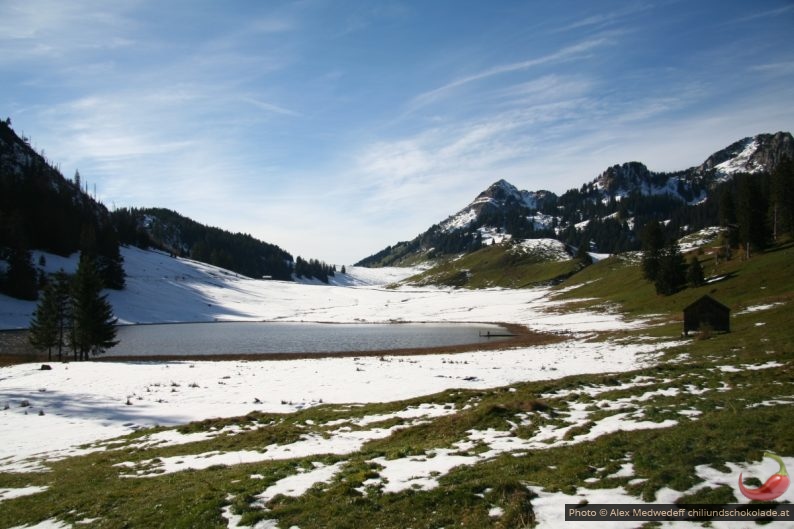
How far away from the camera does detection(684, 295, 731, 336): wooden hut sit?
1724 inches

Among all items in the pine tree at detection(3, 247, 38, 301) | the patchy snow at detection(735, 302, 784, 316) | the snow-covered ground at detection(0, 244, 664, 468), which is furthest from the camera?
the pine tree at detection(3, 247, 38, 301)

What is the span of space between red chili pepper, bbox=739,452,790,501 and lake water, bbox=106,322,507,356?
58.6 m

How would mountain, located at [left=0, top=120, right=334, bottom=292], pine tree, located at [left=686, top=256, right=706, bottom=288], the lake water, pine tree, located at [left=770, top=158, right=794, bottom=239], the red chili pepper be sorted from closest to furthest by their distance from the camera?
1. the red chili pepper
2. the lake water
3. pine tree, located at [left=686, top=256, right=706, bottom=288]
4. pine tree, located at [left=770, top=158, right=794, bottom=239]
5. mountain, located at [left=0, top=120, right=334, bottom=292]

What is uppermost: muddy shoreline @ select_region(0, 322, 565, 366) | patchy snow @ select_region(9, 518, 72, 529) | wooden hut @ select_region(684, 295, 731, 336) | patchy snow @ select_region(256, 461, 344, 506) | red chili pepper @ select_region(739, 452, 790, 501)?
wooden hut @ select_region(684, 295, 731, 336)

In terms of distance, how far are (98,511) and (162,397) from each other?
22505 mm

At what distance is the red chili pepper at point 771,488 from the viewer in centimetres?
923

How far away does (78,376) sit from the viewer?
4138 centimetres

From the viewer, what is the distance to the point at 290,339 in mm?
81312

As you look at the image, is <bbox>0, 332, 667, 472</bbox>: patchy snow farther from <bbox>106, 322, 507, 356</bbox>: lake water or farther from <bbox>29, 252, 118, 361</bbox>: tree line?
<bbox>106, 322, 507, 356</bbox>: lake water

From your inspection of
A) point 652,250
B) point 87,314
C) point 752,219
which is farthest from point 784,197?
point 87,314

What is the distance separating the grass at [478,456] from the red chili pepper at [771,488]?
0.43m

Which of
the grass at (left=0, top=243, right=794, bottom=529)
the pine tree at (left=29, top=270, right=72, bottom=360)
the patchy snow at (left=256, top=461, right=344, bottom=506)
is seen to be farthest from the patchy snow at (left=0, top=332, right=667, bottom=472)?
the pine tree at (left=29, top=270, right=72, bottom=360)

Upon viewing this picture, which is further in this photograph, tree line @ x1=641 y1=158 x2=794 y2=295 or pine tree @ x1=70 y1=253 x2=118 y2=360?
tree line @ x1=641 y1=158 x2=794 y2=295

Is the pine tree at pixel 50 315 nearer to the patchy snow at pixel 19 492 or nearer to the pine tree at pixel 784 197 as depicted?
the patchy snow at pixel 19 492
